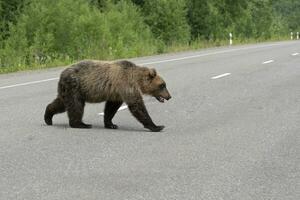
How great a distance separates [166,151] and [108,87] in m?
1.73

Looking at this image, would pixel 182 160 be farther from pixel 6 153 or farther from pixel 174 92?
pixel 174 92

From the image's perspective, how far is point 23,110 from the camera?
36.8 ft

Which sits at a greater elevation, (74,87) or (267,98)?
(74,87)

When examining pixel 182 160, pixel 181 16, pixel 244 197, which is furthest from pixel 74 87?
pixel 181 16

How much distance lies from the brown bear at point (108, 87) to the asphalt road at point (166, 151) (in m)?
0.28

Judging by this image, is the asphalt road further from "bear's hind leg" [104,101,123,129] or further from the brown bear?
the brown bear

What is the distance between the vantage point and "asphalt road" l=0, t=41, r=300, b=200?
5.80 meters

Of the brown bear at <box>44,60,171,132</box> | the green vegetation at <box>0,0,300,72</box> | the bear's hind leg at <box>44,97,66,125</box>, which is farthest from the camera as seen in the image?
the green vegetation at <box>0,0,300,72</box>

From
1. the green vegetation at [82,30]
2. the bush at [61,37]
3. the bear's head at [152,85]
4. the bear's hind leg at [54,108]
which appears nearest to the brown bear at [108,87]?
the bear's head at [152,85]

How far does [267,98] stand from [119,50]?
54.8ft

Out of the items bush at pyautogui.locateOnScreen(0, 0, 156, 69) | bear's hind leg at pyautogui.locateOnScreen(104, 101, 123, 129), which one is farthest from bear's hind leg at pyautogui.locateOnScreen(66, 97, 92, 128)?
bush at pyautogui.locateOnScreen(0, 0, 156, 69)

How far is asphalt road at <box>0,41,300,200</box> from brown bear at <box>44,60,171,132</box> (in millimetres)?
283

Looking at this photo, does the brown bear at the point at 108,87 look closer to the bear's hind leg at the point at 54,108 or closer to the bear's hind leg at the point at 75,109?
the bear's hind leg at the point at 75,109

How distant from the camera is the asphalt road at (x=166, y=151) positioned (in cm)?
580
